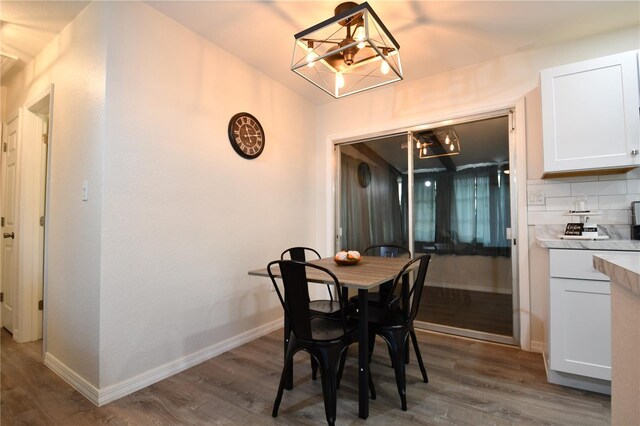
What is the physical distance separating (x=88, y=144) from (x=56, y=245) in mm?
827

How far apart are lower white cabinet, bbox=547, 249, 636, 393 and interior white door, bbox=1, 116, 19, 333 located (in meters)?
4.41

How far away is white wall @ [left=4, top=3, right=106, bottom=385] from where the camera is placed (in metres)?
1.88

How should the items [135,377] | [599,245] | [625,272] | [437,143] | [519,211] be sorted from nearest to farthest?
[625,272], [599,245], [135,377], [519,211], [437,143]

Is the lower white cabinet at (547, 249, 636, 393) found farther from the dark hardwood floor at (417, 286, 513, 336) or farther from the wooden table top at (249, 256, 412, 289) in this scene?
the wooden table top at (249, 256, 412, 289)

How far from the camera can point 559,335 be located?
77.0 inches

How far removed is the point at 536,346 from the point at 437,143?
6.69ft

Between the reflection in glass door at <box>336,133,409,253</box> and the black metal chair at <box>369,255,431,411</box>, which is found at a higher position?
the reflection in glass door at <box>336,133,409,253</box>

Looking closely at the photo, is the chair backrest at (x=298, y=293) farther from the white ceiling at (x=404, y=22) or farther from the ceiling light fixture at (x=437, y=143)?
the ceiling light fixture at (x=437, y=143)

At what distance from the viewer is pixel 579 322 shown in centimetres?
190

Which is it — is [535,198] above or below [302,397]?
above

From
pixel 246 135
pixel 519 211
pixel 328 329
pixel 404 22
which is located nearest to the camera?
pixel 328 329

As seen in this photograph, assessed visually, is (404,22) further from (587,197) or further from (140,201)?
(140,201)

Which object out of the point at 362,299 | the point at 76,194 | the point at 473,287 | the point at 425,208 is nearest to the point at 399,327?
the point at 362,299

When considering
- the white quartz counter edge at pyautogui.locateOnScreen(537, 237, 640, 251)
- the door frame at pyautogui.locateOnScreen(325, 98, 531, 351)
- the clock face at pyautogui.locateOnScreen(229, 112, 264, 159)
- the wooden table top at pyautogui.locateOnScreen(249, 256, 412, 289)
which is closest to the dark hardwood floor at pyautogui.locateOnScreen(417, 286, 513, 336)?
the door frame at pyautogui.locateOnScreen(325, 98, 531, 351)
